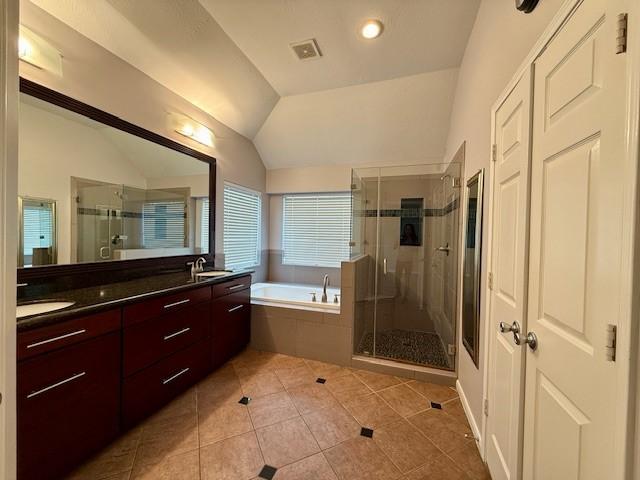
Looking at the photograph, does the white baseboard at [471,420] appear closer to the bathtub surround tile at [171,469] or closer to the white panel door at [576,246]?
the white panel door at [576,246]

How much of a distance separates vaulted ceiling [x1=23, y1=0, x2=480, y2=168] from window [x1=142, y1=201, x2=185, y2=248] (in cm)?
110

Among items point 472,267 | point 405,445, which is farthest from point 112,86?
point 405,445

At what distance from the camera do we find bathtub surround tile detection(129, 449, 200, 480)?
4.55ft

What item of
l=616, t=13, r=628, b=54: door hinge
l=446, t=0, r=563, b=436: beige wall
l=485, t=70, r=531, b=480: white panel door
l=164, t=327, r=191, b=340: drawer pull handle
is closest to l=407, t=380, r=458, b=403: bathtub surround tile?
l=446, t=0, r=563, b=436: beige wall

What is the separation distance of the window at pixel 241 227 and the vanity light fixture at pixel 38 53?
5.75 ft

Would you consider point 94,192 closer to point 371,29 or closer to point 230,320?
point 230,320

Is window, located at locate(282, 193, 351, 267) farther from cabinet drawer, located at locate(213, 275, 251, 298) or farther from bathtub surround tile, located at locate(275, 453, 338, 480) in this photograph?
bathtub surround tile, located at locate(275, 453, 338, 480)

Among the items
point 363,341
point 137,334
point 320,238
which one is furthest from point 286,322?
point 320,238

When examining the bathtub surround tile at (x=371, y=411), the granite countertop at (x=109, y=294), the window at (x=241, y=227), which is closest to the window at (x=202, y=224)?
the window at (x=241, y=227)

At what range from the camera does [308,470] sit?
1441 mm

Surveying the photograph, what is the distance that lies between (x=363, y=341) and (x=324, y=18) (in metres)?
2.93

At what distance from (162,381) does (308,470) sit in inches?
45.2

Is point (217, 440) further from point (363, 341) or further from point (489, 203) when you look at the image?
point (489, 203)

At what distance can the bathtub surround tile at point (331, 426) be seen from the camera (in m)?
1.66
